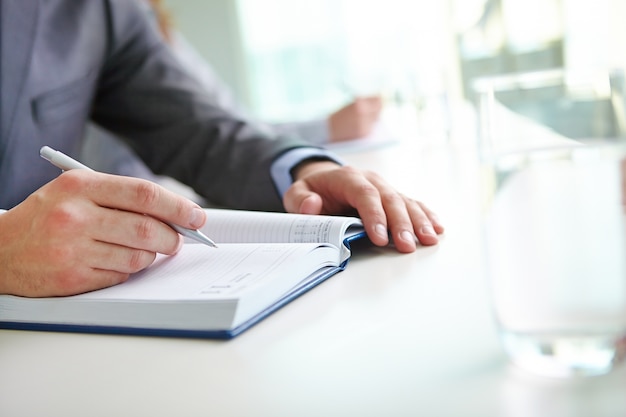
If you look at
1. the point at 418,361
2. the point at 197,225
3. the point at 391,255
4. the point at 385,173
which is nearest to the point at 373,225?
the point at 391,255

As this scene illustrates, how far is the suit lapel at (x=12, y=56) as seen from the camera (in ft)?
3.87

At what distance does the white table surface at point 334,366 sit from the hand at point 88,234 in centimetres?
Result: 5

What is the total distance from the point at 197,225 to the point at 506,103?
1.16ft

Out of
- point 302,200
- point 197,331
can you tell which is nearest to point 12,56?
point 302,200

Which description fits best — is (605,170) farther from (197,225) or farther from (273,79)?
(273,79)

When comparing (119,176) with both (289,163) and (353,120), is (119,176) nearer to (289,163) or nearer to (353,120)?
(289,163)

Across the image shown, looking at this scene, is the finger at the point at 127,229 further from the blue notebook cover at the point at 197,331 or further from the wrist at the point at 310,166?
the wrist at the point at 310,166

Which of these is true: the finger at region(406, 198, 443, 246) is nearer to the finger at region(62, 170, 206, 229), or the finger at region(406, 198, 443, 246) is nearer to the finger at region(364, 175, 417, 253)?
the finger at region(364, 175, 417, 253)

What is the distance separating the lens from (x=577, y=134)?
0.41 metres

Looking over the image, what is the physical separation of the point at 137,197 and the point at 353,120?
124cm

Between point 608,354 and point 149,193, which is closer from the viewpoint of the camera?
point 608,354

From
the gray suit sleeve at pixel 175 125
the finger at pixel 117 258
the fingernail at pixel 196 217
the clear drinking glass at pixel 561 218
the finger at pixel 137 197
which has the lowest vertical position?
the gray suit sleeve at pixel 175 125

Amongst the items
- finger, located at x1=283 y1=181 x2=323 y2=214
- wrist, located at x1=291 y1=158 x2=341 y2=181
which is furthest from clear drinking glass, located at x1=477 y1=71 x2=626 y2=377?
wrist, located at x1=291 y1=158 x2=341 y2=181

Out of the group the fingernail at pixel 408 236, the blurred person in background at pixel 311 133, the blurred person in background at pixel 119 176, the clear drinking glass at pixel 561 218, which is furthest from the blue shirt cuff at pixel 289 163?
the blurred person in background at pixel 311 133
